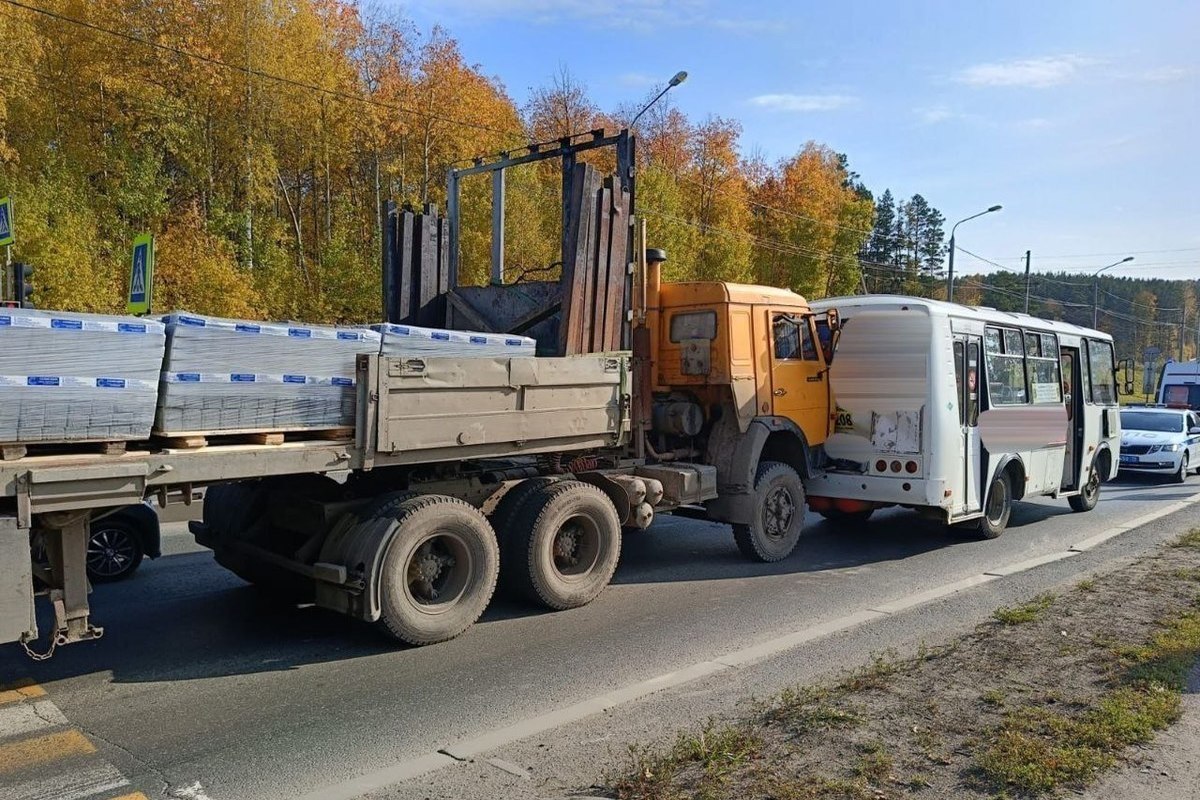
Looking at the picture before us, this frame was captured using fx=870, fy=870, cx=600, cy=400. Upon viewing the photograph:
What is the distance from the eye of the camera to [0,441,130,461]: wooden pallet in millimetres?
4207

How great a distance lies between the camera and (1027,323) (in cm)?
1085

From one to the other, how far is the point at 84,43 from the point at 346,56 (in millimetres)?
8511

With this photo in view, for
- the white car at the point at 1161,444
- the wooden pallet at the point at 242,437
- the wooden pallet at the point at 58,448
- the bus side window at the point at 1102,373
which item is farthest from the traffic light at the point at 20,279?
the white car at the point at 1161,444

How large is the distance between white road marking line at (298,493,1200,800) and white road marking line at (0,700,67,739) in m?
1.78

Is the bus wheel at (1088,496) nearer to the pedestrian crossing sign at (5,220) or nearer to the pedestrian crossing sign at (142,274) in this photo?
the pedestrian crossing sign at (142,274)

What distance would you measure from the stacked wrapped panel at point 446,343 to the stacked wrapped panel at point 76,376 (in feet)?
4.67

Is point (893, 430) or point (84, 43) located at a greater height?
point (84, 43)

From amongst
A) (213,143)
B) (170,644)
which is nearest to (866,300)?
(170,644)

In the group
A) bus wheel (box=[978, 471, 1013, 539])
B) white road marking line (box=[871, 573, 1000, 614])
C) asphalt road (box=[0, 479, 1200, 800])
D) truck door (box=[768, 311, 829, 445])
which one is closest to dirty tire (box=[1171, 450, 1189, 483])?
bus wheel (box=[978, 471, 1013, 539])

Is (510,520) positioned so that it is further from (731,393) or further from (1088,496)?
(1088,496)

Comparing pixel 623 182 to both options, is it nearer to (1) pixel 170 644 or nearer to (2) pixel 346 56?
(1) pixel 170 644

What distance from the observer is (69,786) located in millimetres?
3820

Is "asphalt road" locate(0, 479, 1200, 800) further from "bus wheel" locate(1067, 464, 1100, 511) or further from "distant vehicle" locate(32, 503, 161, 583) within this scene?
"bus wheel" locate(1067, 464, 1100, 511)

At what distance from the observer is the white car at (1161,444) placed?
56.1ft
